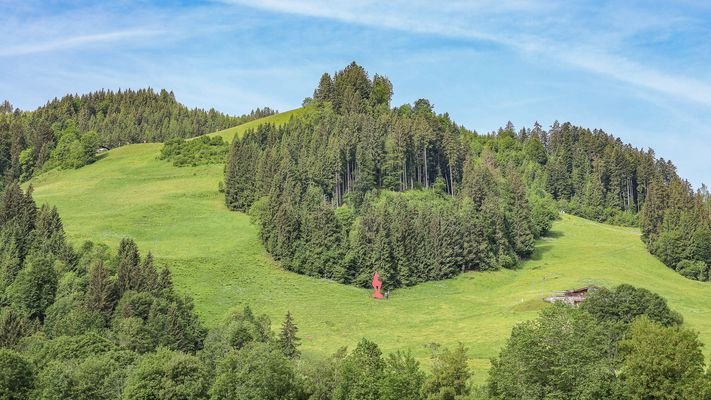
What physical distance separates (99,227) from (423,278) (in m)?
64.0

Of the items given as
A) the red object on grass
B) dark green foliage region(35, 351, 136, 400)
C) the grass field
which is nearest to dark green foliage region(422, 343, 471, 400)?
the grass field

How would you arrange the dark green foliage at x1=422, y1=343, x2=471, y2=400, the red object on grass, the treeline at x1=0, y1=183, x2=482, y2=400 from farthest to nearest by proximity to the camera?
1. the red object on grass
2. the treeline at x1=0, y1=183, x2=482, y2=400
3. the dark green foliage at x1=422, y1=343, x2=471, y2=400

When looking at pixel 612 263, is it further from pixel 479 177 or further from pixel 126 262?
pixel 126 262

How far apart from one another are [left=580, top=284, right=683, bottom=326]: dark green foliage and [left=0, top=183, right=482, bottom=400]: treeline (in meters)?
22.4

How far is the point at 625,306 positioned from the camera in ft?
313

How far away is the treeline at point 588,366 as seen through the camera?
5953cm

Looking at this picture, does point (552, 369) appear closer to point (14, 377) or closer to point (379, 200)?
point (14, 377)

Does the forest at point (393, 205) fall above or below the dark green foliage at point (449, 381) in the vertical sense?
above

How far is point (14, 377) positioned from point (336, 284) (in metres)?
65.2

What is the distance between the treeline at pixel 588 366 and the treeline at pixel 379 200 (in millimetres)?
66075

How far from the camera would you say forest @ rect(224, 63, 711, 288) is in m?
135

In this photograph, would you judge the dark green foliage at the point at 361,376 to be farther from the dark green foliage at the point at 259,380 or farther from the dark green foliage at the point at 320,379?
the dark green foliage at the point at 259,380

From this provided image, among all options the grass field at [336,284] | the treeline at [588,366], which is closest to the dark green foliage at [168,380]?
the grass field at [336,284]

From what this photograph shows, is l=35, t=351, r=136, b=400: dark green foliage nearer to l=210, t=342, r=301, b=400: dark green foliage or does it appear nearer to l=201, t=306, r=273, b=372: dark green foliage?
l=210, t=342, r=301, b=400: dark green foliage
